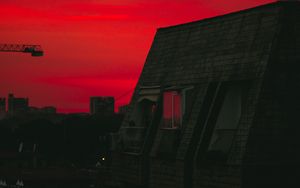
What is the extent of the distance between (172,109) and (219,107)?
3504 mm

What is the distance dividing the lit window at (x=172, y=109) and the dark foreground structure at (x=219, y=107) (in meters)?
0.04

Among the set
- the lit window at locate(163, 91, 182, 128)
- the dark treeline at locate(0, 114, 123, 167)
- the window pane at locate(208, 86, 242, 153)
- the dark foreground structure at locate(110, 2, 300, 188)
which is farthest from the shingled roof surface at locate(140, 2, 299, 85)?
the dark treeline at locate(0, 114, 123, 167)

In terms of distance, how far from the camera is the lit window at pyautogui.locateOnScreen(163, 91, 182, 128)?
34.4 metres

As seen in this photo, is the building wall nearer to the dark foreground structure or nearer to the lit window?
the dark foreground structure

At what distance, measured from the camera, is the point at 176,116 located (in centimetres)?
3462

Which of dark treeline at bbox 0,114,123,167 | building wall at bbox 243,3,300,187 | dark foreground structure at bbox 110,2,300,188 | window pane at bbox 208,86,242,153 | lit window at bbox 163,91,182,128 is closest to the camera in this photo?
building wall at bbox 243,3,300,187

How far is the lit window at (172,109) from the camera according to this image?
Answer: 34.4 m

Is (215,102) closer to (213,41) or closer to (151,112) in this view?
(213,41)

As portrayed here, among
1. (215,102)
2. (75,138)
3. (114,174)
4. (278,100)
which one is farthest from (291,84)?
(75,138)

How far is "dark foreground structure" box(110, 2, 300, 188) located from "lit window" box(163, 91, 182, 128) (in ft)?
0.14

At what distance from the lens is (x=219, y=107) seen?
31938 millimetres

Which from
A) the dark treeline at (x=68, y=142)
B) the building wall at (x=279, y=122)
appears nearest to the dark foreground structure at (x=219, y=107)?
the building wall at (x=279, y=122)

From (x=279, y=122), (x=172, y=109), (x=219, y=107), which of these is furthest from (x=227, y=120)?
(x=172, y=109)

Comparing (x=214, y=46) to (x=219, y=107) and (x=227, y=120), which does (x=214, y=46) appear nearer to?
(x=219, y=107)
